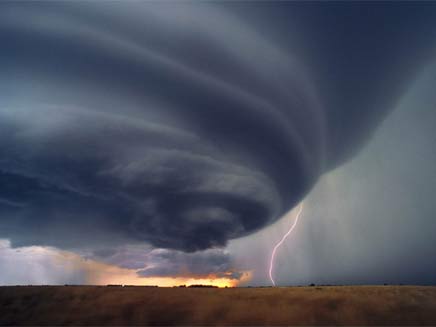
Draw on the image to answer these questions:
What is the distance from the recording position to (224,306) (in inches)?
1182

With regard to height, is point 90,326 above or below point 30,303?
below

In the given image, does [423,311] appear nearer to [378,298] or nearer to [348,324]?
[378,298]

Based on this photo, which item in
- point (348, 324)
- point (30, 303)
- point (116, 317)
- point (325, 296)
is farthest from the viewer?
point (30, 303)

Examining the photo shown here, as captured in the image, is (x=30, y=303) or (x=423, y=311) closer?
(x=423, y=311)

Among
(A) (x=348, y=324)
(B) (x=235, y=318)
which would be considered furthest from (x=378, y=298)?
(B) (x=235, y=318)

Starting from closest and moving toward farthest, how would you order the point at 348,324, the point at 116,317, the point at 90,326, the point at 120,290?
the point at 348,324 → the point at 90,326 → the point at 116,317 → the point at 120,290

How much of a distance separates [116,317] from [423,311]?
2843cm

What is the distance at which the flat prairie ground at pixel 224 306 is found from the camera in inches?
1043

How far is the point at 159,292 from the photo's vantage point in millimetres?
35719

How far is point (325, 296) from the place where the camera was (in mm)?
30984

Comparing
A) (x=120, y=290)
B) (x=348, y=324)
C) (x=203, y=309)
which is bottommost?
(x=348, y=324)

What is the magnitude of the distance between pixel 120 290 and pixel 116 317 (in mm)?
8279

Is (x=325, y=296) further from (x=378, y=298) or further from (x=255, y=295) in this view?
(x=255, y=295)

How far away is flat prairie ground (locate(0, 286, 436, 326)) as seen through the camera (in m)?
26.5
